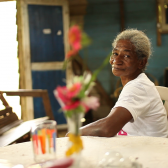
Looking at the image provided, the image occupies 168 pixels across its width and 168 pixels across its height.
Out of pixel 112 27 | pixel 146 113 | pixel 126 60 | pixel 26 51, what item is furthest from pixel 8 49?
pixel 146 113

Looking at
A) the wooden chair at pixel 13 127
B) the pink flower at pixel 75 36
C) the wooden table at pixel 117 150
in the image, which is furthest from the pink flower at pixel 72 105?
the wooden chair at pixel 13 127

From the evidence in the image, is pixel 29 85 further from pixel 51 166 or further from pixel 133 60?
pixel 51 166

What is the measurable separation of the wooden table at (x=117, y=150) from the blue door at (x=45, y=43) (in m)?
2.68

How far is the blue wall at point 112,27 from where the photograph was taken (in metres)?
4.45

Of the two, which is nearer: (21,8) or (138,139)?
(138,139)

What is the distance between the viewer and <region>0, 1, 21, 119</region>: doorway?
3678 mm

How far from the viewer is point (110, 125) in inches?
45.8

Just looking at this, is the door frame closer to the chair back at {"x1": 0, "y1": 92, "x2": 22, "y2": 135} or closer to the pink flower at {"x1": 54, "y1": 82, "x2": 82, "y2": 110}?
the chair back at {"x1": 0, "y1": 92, "x2": 22, "y2": 135}

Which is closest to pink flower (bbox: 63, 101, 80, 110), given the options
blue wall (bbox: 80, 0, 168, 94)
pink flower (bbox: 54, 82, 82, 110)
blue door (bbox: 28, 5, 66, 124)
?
pink flower (bbox: 54, 82, 82, 110)

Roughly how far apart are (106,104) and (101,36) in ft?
4.14

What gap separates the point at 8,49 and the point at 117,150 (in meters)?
3.17

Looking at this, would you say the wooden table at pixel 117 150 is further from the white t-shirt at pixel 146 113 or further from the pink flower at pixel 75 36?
the pink flower at pixel 75 36

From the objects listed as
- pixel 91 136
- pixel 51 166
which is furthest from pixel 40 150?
pixel 91 136

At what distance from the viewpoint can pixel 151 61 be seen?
451cm
